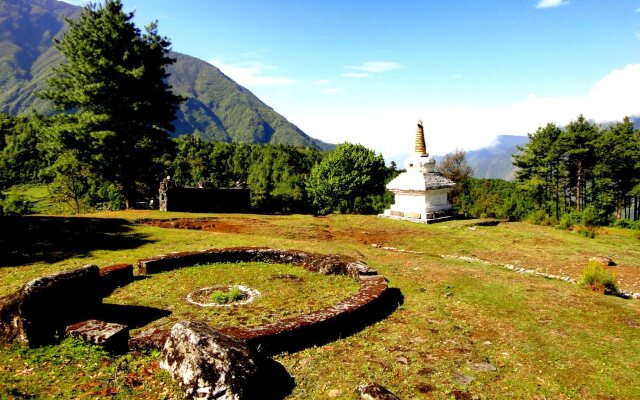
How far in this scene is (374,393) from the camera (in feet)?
18.5

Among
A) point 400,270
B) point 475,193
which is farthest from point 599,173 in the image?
point 400,270

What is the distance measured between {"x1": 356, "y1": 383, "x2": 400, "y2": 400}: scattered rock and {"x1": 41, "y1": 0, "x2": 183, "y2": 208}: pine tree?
31258mm

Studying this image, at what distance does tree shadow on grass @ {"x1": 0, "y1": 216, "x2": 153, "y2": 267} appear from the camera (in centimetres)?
1495

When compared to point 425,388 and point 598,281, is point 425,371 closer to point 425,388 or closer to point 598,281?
point 425,388

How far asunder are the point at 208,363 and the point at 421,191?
1058 inches

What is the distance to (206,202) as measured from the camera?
34875mm

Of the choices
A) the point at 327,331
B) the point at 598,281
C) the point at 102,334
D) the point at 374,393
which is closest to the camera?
the point at 374,393

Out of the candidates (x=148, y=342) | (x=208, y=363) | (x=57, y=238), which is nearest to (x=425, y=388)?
(x=208, y=363)

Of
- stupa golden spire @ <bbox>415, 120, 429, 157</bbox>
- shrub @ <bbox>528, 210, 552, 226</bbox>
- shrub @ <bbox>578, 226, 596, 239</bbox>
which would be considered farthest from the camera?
stupa golden spire @ <bbox>415, 120, 429, 157</bbox>

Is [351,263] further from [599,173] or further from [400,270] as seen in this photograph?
[599,173]

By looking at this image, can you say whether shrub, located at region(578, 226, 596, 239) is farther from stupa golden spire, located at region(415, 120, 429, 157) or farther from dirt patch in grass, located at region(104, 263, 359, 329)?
dirt patch in grass, located at region(104, 263, 359, 329)

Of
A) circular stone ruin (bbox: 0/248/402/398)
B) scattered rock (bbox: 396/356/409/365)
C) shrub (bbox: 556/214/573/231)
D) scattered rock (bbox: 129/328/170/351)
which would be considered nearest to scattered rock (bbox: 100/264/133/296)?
circular stone ruin (bbox: 0/248/402/398)

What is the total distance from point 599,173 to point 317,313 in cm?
5089

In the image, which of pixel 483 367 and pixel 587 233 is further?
pixel 587 233
